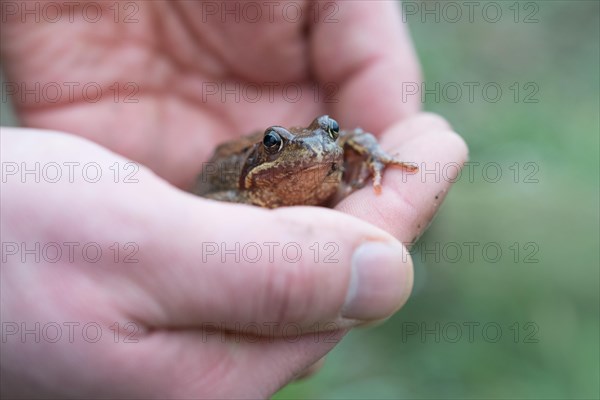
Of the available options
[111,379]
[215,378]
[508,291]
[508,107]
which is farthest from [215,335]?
[508,107]

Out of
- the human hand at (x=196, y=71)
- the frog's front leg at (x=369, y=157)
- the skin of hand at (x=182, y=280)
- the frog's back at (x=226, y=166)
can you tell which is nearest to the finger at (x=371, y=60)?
the human hand at (x=196, y=71)

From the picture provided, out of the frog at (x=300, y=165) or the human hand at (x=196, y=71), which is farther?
the human hand at (x=196, y=71)

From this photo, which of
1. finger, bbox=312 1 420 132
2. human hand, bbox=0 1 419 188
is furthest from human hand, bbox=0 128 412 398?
human hand, bbox=0 1 419 188

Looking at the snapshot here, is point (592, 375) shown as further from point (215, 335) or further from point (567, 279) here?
point (215, 335)

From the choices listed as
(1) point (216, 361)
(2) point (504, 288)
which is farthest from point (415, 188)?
(2) point (504, 288)

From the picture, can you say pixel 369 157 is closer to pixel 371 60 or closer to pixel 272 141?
pixel 272 141

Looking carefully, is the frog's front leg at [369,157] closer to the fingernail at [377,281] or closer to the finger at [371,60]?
the finger at [371,60]

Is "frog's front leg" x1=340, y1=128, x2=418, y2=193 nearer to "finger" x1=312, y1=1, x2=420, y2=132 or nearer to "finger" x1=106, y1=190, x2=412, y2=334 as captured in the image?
"finger" x1=312, y1=1, x2=420, y2=132
